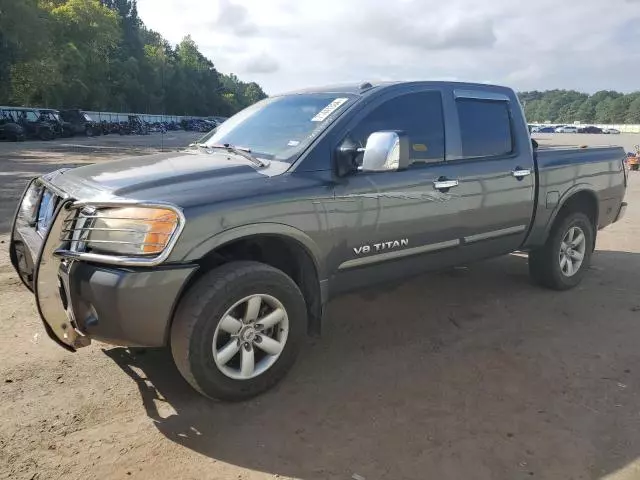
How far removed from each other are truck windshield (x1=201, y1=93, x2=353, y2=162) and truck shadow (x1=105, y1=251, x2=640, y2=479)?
1.45 m

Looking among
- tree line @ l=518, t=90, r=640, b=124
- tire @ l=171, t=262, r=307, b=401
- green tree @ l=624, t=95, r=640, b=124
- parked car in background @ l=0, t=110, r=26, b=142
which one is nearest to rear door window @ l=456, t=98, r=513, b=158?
tire @ l=171, t=262, r=307, b=401

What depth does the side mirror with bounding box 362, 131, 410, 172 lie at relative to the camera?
342 centimetres

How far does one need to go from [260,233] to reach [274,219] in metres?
0.12

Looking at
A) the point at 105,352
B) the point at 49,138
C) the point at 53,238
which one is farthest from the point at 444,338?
the point at 49,138

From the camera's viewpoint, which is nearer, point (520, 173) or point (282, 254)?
point (282, 254)

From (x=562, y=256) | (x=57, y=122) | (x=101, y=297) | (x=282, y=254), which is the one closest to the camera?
(x=101, y=297)

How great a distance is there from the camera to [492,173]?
14.8 ft

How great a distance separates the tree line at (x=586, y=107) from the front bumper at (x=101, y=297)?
13153cm

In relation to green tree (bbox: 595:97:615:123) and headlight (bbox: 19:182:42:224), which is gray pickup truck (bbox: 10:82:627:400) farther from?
green tree (bbox: 595:97:615:123)

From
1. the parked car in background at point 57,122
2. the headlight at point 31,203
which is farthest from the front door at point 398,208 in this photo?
the parked car in background at point 57,122

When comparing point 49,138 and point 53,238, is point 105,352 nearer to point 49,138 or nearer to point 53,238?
point 53,238

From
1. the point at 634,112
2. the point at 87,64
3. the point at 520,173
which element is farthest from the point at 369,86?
the point at 634,112

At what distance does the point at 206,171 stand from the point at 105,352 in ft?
4.95

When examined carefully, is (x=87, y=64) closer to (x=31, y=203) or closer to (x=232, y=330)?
(x=31, y=203)
